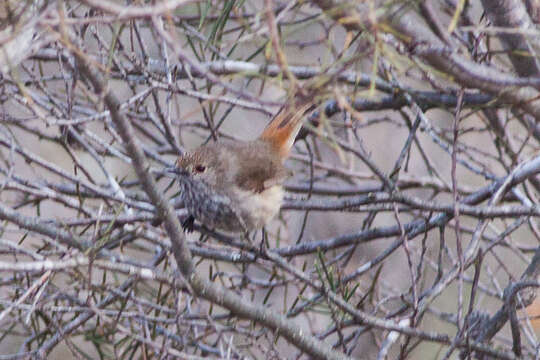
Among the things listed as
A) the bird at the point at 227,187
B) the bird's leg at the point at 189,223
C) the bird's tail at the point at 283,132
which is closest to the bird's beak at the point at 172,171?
the bird at the point at 227,187

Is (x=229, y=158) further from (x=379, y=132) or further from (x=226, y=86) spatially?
(x=379, y=132)

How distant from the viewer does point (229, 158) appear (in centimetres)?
414

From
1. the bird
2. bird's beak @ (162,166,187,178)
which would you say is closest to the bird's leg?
the bird

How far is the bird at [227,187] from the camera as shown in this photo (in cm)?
395

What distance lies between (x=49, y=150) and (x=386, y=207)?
19.8 feet

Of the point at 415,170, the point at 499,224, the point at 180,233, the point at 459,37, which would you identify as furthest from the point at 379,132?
the point at 180,233

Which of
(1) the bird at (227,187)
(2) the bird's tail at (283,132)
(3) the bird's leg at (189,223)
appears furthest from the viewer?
(2) the bird's tail at (283,132)

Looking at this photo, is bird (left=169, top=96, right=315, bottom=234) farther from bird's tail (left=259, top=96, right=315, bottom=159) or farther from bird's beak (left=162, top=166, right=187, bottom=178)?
bird's tail (left=259, top=96, right=315, bottom=159)

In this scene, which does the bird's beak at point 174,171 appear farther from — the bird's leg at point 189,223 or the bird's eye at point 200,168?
the bird's leg at point 189,223

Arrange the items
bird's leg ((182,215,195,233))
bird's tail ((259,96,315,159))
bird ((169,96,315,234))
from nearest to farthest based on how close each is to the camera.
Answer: bird ((169,96,315,234))
bird's leg ((182,215,195,233))
bird's tail ((259,96,315,159))

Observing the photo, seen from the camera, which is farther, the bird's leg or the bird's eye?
the bird's leg

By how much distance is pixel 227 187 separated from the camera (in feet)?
13.4

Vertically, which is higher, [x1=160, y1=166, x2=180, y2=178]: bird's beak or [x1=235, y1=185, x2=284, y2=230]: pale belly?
[x1=160, y1=166, x2=180, y2=178]: bird's beak

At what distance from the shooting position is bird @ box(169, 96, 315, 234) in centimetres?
395
